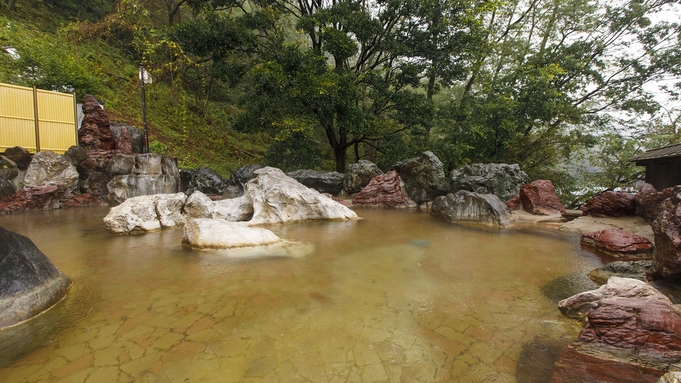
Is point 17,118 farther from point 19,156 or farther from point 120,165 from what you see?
point 120,165

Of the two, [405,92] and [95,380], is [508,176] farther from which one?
[95,380]

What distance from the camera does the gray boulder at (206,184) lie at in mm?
12336

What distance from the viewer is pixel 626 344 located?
7.43 feet

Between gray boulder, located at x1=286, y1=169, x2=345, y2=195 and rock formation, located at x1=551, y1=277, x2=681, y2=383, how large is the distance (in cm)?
946

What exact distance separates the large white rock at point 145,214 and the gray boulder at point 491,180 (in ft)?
26.6

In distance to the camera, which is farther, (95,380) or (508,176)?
(508,176)

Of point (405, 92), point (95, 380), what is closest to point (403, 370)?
point (95, 380)

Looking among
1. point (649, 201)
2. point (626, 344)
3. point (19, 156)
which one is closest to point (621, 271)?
point (626, 344)

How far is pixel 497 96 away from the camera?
1212cm

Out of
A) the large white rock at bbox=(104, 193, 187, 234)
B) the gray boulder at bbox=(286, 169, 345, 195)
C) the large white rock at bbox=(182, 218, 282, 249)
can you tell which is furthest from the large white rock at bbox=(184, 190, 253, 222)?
the gray boulder at bbox=(286, 169, 345, 195)

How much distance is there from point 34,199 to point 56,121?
3293 millimetres

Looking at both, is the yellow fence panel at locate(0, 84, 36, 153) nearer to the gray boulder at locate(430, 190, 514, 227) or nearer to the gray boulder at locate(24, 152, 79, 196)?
the gray boulder at locate(24, 152, 79, 196)

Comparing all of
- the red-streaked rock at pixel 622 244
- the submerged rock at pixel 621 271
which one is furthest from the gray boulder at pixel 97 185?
the red-streaked rock at pixel 622 244

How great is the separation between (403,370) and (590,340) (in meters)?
1.42
